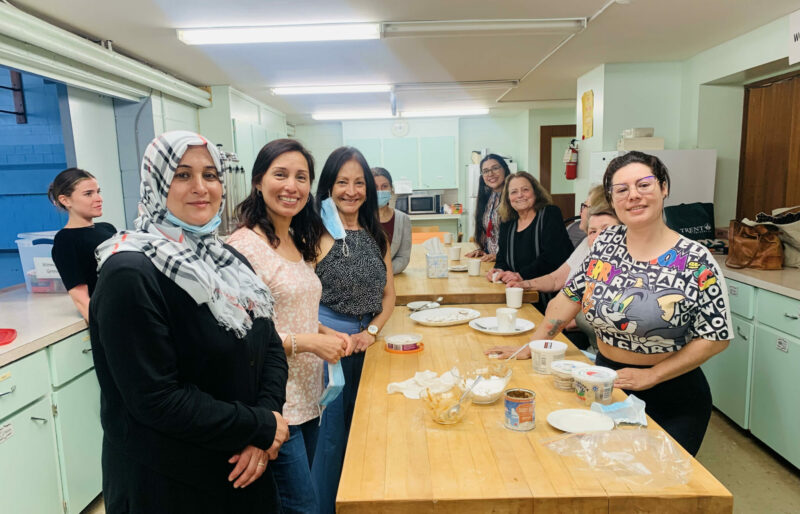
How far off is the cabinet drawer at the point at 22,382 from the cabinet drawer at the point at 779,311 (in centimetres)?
350

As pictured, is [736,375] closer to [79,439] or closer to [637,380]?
[637,380]

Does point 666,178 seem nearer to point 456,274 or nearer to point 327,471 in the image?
point 327,471

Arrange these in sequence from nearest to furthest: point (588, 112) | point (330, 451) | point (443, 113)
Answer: point (330, 451) → point (588, 112) → point (443, 113)

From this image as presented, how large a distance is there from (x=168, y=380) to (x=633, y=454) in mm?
1045

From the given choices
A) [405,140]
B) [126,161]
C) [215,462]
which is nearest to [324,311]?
[215,462]

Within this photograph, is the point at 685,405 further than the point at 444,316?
No

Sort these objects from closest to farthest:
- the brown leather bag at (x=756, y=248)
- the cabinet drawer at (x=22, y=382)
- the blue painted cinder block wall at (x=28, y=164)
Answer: the cabinet drawer at (x=22, y=382)
the brown leather bag at (x=756, y=248)
the blue painted cinder block wall at (x=28, y=164)

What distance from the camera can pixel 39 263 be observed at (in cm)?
302

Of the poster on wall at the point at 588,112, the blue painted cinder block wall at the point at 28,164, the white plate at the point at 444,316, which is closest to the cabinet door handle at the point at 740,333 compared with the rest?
the white plate at the point at 444,316

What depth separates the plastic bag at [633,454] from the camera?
1.13 m

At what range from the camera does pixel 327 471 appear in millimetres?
2021

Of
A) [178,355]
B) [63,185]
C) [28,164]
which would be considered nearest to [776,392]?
[178,355]

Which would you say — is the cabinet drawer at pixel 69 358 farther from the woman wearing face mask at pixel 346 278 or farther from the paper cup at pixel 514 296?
the paper cup at pixel 514 296

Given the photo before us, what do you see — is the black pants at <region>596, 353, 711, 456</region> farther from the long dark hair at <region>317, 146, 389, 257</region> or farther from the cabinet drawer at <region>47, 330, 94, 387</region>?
the cabinet drawer at <region>47, 330, 94, 387</region>
